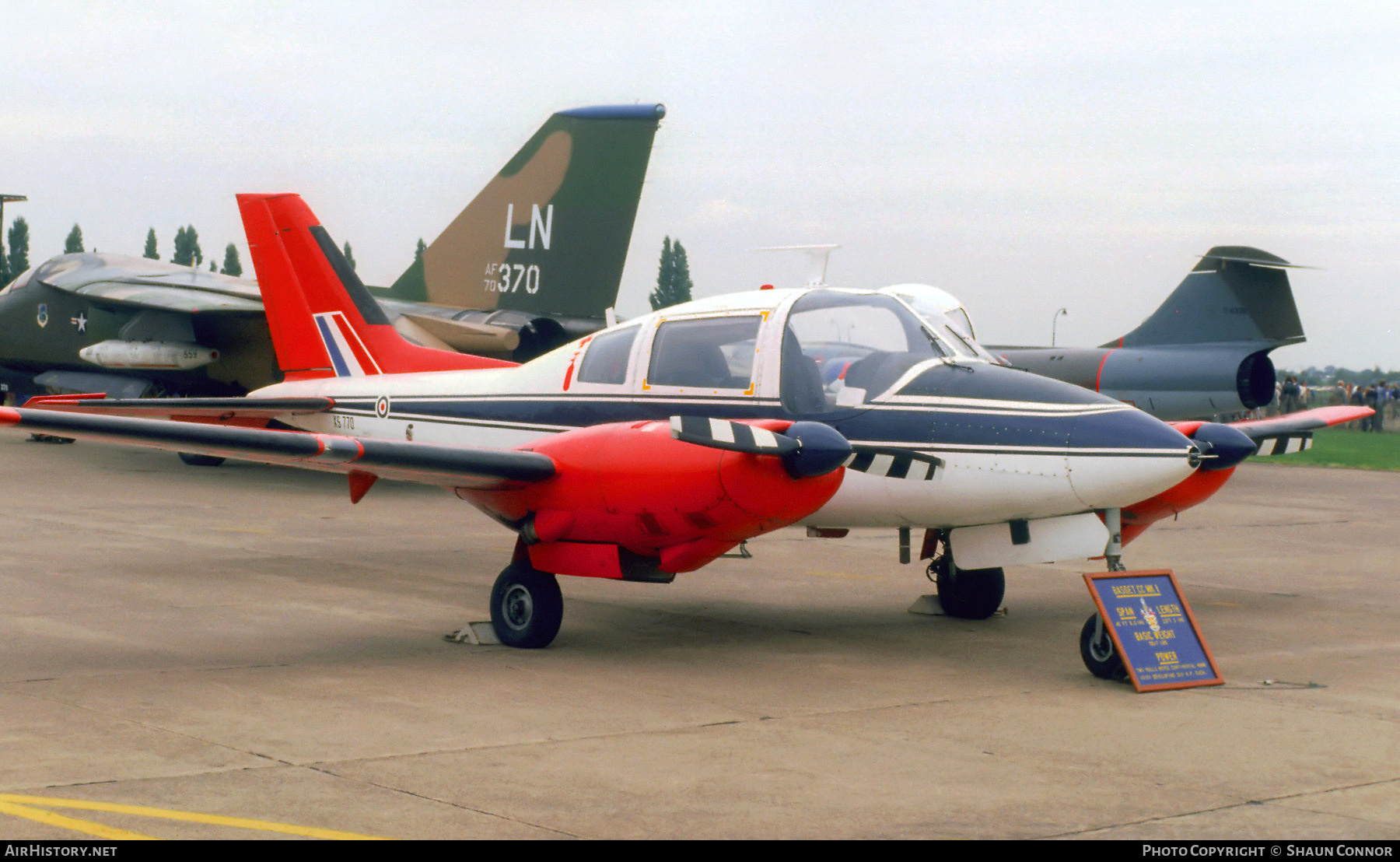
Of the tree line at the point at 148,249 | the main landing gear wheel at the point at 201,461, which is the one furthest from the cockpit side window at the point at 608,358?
the tree line at the point at 148,249

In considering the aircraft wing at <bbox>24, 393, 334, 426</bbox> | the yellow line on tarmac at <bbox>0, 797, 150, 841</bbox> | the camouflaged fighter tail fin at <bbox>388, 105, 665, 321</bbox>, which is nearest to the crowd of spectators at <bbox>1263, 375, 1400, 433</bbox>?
the camouflaged fighter tail fin at <bbox>388, 105, 665, 321</bbox>

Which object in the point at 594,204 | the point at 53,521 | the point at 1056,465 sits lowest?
the point at 53,521

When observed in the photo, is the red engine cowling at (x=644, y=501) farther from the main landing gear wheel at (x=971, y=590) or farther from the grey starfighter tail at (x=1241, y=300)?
the grey starfighter tail at (x=1241, y=300)

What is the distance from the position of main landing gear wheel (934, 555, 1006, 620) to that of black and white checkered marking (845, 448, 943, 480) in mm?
1974

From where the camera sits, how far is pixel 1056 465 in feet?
25.9

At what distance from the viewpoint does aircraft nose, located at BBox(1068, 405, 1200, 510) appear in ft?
25.5

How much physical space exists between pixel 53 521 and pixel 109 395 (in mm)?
9998

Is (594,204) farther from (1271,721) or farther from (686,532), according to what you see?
(1271,721)

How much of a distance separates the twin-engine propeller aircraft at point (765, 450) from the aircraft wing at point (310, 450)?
0.04ft

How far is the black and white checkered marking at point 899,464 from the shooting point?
27.1 ft

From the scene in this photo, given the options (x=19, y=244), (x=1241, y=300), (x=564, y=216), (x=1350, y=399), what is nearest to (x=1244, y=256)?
(x=1241, y=300)

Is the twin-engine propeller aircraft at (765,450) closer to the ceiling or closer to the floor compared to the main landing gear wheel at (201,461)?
closer to the ceiling

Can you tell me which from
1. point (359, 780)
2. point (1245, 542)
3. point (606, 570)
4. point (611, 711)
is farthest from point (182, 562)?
point (1245, 542)
